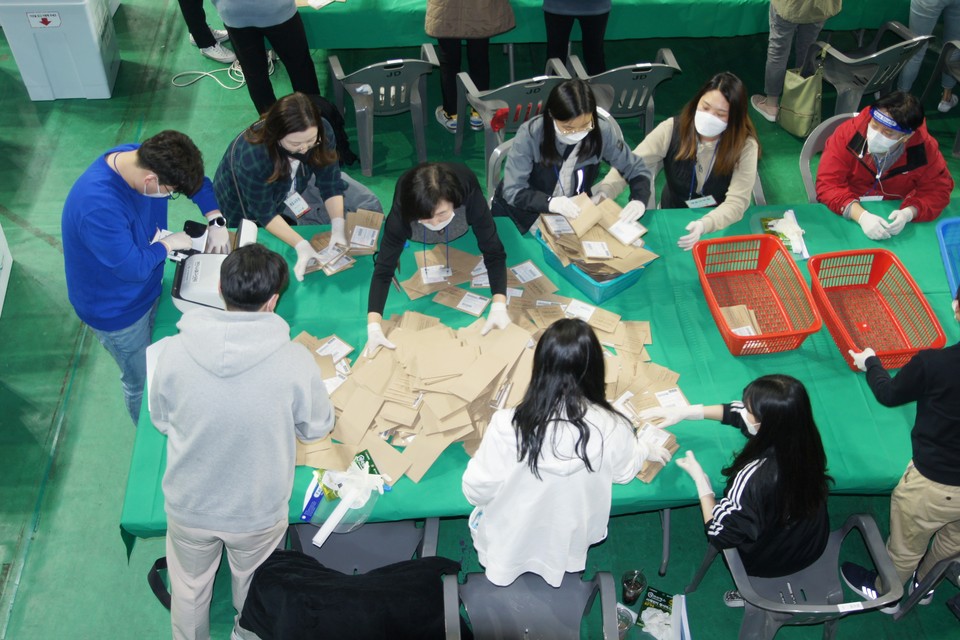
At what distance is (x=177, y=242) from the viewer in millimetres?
3471

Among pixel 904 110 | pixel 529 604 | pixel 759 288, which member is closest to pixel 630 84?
pixel 904 110

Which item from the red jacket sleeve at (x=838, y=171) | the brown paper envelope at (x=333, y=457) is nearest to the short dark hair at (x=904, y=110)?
→ the red jacket sleeve at (x=838, y=171)

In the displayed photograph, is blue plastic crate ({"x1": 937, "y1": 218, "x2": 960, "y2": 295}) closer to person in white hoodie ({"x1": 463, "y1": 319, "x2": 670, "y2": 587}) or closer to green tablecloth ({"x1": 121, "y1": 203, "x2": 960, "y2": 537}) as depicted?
green tablecloth ({"x1": 121, "y1": 203, "x2": 960, "y2": 537})

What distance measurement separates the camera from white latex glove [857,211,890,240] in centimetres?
391

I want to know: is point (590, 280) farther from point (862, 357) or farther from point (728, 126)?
point (862, 357)

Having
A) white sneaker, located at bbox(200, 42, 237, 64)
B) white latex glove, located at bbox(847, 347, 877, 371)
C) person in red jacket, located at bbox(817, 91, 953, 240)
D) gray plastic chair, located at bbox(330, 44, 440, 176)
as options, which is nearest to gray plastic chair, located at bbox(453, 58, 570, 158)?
gray plastic chair, located at bbox(330, 44, 440, 176)

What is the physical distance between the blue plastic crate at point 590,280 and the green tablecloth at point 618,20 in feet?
7.86

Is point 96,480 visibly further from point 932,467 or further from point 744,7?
point 744,7

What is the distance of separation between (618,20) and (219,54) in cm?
296

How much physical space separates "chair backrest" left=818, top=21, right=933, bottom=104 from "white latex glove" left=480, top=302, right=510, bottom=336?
10.3 ft

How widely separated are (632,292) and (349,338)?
127 cm

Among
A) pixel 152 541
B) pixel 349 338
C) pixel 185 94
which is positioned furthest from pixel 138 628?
pixel 185 94

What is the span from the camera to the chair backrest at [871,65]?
5137 mm

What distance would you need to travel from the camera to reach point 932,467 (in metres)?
3.00
